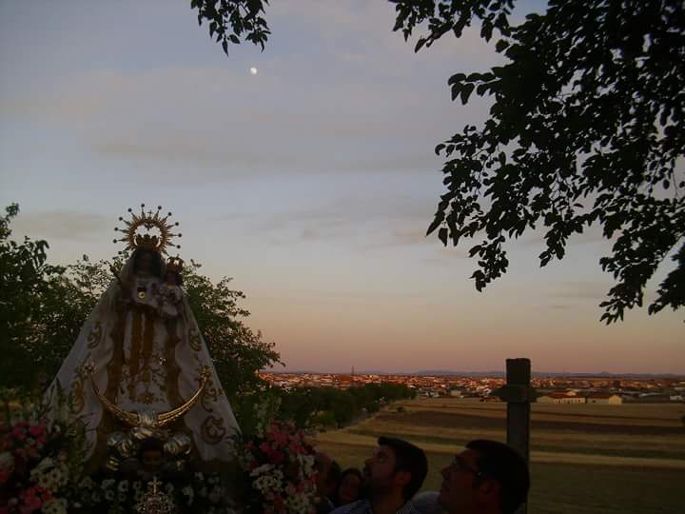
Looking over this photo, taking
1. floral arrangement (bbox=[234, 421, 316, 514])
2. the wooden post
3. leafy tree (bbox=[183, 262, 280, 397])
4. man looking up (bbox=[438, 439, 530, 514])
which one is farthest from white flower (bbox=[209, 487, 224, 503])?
leafy tree (bbox=[183, 262, 280, 397])

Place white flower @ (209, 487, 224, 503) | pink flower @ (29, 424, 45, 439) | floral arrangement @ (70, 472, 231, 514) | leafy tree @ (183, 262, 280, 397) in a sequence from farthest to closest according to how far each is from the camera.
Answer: leafy tree @ (183, 262, 280, 397)
white flower @ (209, 487, 224, 503)
floral arrangement @ (70, 472, 231, 514)
pink flower @ (29, 424, 45, 439)

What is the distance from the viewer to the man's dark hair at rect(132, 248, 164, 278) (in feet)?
31.5

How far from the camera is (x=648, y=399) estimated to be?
77.4m

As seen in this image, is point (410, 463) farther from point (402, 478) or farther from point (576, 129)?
point (576, 129)

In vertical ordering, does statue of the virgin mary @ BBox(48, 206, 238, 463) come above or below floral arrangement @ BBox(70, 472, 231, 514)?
above

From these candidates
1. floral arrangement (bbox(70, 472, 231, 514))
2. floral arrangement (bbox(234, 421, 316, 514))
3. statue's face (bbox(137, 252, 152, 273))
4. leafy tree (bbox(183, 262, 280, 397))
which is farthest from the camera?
leafy tree (bbox(183, 262, 280, 397))

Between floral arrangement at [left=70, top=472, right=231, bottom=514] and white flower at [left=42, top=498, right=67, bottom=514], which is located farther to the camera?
floral arrangement at [left=70, top=472, right=231, bottom=514]

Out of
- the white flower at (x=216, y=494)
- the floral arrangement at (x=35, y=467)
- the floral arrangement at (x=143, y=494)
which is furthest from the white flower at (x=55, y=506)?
the white flower at (x=216, y=494)

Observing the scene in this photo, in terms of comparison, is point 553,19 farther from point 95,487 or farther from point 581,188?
point 95,487

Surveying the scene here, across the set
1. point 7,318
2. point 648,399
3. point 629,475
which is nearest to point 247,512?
point 7,318

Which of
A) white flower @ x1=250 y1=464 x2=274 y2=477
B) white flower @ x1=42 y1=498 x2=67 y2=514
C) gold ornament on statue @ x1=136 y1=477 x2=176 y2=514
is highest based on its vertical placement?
white flower @ x1=250 y1=464 x2=274 y2=477

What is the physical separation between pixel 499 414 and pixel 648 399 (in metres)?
29.9

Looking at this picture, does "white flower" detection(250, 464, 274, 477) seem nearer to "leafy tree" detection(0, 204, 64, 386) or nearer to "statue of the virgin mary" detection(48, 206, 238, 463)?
"statue of the virgin mary" detection(48, 206, 238, 463)

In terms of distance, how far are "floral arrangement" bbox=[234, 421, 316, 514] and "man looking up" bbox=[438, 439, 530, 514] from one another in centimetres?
476
